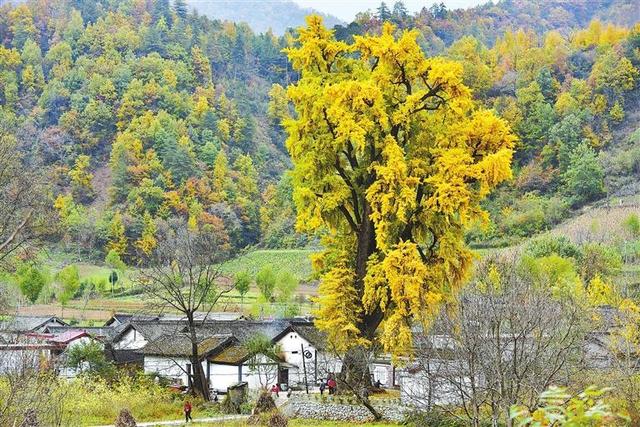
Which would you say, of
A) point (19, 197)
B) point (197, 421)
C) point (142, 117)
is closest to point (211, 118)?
point (142, 117)

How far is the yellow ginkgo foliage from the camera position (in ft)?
70.3

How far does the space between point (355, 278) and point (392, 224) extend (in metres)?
1.91

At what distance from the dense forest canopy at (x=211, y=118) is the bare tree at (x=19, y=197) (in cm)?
5786

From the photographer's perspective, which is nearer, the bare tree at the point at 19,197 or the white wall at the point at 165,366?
the bare tree at the point at 19,197

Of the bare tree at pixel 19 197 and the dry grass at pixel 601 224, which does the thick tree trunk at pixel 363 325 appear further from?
the dry grass at pixel 601 224

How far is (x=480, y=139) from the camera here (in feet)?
73.8

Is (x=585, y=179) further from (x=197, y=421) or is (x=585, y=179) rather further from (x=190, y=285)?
(x=197, y=421)

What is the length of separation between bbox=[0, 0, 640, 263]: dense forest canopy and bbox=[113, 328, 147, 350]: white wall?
35.6 meters

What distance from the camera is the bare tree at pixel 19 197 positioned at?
52.5 feet

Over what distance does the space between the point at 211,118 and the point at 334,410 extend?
338ft

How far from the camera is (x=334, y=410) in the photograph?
2136 centimetres

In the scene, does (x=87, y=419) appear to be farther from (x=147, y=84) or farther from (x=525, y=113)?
(x=147, y=84)

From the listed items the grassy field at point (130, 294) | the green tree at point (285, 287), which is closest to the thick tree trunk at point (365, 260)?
the grassy field at point (130, 294)

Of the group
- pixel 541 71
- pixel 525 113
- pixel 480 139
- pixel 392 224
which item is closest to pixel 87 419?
pixel 392 224
